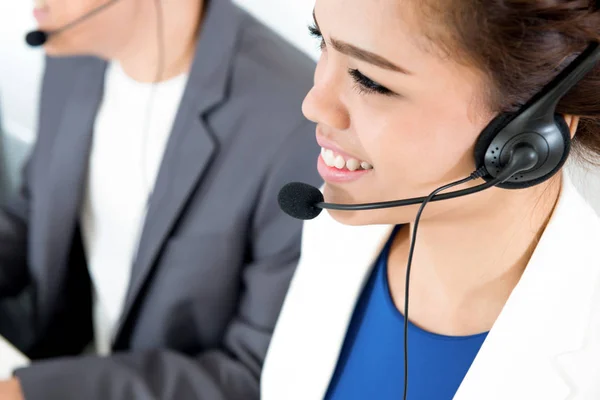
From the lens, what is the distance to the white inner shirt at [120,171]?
129 centimetres

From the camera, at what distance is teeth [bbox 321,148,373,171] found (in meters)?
0.71

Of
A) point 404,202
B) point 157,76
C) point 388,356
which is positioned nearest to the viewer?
point 404,202

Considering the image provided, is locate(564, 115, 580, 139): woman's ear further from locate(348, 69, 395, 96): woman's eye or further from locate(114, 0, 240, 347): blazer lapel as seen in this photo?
locate(114, 0, 240, 347): blazer lapel

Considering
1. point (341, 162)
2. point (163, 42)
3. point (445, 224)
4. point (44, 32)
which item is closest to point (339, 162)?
point (341, 162)

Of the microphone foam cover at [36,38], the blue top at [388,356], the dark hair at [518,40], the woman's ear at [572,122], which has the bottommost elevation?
the blue top at [388,356]

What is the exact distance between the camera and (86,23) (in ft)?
4.00

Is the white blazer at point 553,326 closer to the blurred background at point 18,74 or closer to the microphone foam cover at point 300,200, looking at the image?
the microphone foam cover at point 300,200

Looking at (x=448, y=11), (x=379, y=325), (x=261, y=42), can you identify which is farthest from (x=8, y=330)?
(x=448, y=11)

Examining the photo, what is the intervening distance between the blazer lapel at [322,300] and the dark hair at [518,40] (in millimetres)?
321

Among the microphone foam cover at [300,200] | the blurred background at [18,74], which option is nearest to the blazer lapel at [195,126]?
the blurred background at [18,74]

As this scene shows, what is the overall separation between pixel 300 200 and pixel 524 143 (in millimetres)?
237

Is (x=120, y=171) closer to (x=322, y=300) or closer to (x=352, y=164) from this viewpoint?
(x=322, y=300)

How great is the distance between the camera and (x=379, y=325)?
2.82 ft

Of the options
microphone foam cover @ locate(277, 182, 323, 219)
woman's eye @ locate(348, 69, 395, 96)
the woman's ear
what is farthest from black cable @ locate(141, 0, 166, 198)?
the woman's ear
